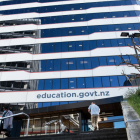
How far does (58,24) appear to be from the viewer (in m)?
25.5

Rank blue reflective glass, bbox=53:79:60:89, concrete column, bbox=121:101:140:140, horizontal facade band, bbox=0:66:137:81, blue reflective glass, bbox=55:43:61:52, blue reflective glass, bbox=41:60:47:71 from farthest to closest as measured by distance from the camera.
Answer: blue reflective glass, bbox=55:43:61:52, blue reflective glass, bbox=41:60:47:71, horizontal facade band, bbox=0:66:137:81, blue reflective glass, bbox=53:79:60:89, concrete column, bbox=121:101:140:140

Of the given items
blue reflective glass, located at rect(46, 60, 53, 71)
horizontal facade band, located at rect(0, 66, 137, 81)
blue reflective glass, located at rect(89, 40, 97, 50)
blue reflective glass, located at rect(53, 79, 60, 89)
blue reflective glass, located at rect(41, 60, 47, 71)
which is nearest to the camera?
blue reflective glass, located at rect(53, 79, 60, 89)

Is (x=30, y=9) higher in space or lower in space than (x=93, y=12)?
higher

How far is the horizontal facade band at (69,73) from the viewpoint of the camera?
826 inches

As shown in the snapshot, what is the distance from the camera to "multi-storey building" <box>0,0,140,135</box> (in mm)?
20266

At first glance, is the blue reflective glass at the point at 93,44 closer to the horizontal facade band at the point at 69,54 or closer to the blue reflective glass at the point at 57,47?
the horizontal facade band at the point at 69,54

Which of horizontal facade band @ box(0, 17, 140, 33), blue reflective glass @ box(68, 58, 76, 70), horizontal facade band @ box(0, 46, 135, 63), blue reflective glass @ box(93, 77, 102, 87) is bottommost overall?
blue reflective glass @ box(93, 77, 102, 87)

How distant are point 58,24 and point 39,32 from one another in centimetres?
342

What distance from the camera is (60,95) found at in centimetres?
2005

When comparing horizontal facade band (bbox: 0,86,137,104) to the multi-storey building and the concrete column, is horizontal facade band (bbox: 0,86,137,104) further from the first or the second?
the concrete column

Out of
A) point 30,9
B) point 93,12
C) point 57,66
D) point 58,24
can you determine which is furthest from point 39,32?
point 93,12

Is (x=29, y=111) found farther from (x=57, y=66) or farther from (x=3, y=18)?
(x=3, y=18)

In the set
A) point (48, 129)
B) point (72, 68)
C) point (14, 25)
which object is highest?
point (14, 25)

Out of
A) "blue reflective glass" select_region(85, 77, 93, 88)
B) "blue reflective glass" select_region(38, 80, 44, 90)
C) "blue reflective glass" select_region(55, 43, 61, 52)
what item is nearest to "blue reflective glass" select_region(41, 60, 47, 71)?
"blue reflective glass" select_region(38, 80, 44, 90)
